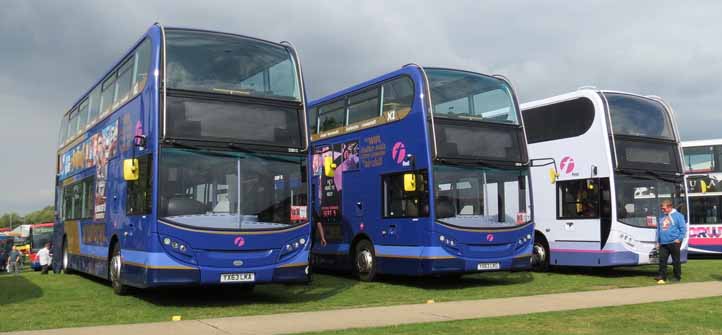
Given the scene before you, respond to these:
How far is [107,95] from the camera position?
49.4 ft

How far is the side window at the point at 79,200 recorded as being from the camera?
1562 cm

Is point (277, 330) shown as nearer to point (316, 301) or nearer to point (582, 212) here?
point (316, 301)

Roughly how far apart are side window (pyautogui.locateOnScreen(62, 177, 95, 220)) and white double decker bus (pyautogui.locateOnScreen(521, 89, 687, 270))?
35.4 feet

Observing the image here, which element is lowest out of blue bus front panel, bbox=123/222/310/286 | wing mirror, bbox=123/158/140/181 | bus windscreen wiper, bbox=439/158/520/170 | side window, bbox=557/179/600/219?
blue bus front panel, bbox=123/222/310/286

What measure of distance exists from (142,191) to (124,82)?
9.99 ft

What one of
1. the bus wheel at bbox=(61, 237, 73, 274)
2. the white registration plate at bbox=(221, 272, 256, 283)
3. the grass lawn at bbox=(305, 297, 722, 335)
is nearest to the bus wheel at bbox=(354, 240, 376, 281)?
the white registration plate at bbox=(221, 272, 256, 283)

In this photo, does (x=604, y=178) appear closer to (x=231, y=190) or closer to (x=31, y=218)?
(x=231, y=190)

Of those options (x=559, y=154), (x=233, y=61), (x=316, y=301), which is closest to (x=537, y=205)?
(x=559, y=154)

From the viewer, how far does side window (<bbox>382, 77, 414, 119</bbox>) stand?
14719mm

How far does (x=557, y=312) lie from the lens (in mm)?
10438

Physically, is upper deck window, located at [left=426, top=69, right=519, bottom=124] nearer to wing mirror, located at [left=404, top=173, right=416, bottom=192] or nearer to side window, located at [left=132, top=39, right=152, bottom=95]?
wing mirror, located at [left=404, top=173, right=416, bottom=192]

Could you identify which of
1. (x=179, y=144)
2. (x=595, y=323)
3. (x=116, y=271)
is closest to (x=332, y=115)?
→ (x=116, y=271)

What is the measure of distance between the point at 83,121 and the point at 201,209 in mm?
7984

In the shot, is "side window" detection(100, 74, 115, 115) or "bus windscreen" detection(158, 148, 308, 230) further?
"side window" detection(100, 74, 115, 115)
